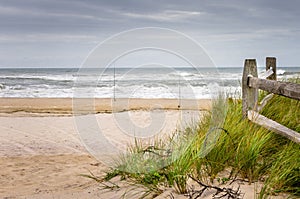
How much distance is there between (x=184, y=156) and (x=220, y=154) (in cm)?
48

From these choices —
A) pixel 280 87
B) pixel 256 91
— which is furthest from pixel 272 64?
pixel 280 87

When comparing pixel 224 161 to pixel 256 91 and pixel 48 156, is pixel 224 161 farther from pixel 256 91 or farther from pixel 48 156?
pixel 48 156

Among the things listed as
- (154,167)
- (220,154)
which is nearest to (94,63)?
(154,167)

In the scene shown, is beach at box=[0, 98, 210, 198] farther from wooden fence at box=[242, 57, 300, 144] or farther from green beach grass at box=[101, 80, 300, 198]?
wooden fence at box=[242, 57, 300, 144]

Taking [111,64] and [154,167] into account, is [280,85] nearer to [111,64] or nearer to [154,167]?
[154,167]

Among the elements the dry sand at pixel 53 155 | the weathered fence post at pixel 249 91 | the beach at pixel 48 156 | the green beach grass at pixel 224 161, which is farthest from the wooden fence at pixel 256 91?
the beach at pixel 48 156

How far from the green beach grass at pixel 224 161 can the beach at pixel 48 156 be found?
51 cm

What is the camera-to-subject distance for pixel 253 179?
4.16m

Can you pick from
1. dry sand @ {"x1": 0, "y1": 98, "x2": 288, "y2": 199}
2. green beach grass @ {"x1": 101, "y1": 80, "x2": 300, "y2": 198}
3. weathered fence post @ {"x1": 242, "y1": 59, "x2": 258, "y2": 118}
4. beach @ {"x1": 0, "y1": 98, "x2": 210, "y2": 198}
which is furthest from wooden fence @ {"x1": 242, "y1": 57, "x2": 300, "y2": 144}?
beach @ {"x1": 0, "y1": 98, "x2": 210, "y2": 198}

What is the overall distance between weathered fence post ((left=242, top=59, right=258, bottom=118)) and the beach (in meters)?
2.00

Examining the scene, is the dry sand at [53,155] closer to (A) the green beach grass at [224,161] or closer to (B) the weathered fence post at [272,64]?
(A) the green beach grass at [224,161]

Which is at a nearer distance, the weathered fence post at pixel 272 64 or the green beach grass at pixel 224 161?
the green beach grass at pixel 224 161

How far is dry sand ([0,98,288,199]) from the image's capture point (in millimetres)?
4956

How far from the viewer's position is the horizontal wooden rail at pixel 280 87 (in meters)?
3.99
